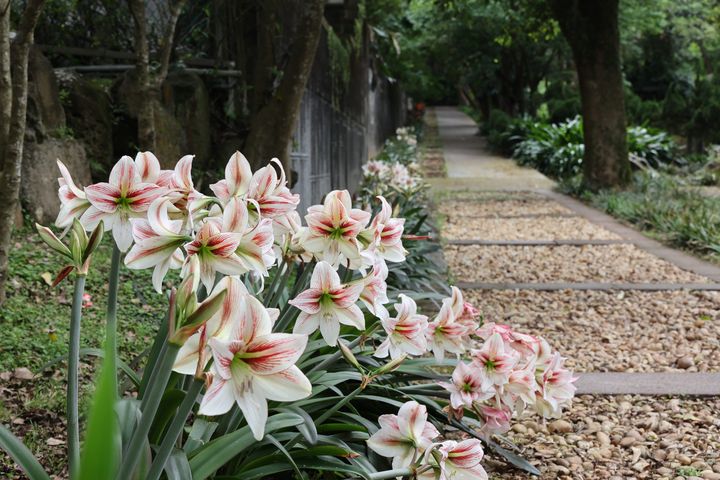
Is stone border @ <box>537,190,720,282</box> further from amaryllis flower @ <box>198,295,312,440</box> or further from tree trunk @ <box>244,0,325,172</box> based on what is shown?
amaryllis flower @ <box>198,295,312,440</box>

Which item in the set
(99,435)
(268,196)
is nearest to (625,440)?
(268,196)

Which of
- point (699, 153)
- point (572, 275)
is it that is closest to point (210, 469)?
point (572, 275)

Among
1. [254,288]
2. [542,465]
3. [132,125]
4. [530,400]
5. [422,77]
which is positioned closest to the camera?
[530,400]

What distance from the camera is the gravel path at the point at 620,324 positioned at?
3.62m

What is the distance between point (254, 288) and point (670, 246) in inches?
227

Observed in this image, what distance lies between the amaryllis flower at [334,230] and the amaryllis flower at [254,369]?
566mm

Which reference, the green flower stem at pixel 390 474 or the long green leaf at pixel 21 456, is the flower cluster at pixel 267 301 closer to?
the green flower stem at pixel 390 474

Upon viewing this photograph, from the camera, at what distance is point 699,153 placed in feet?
56.3

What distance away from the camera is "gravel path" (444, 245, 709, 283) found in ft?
18.6

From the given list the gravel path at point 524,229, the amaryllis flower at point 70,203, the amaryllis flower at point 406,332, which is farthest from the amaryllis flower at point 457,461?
the gravel path at point 524,229

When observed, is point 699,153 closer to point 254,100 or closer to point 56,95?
point 254,100

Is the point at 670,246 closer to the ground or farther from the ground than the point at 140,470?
closer to the ground

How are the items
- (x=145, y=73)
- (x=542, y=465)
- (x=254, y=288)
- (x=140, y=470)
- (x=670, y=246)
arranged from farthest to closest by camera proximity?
(x=670, y=246) → (x=145, y=73) → (x=542, y=465) → (x=254, y=288) → (x=140, y=470)

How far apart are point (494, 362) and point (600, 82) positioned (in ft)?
32.5
